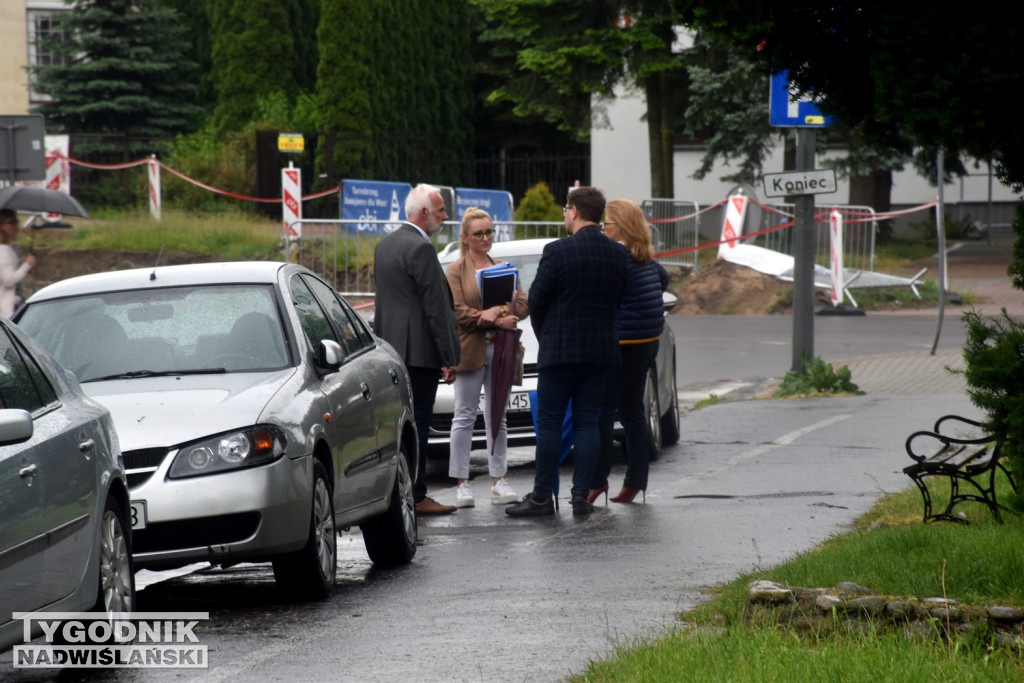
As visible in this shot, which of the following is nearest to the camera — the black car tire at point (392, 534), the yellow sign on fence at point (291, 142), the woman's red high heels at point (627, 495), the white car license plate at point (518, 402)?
the black car tire at point (392, 534)

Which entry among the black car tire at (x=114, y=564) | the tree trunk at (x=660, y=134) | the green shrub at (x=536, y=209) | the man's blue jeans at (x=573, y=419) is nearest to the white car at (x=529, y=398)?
the man's blue jeans at (x=573, y=419)

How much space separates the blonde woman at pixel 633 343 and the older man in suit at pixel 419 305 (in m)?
1.00

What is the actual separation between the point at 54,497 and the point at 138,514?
4.32ft

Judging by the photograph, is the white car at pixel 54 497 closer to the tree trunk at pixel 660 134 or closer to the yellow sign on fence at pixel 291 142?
the yellow sign on fence at pixel 291 142

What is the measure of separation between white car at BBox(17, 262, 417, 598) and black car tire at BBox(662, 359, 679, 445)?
173 inches

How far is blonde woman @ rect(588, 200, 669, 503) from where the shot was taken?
980cm

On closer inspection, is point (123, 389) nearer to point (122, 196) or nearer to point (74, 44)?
point (122, 196)

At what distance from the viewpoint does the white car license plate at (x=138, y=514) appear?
6.74 meters

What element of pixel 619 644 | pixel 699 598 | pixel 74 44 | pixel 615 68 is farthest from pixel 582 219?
pixel 74 44

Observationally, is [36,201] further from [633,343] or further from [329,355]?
[329,355]

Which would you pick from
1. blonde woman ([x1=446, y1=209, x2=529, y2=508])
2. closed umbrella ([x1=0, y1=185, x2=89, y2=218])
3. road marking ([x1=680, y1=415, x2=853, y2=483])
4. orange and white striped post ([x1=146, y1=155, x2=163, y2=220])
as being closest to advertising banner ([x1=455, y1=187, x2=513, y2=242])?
closed umbrella ([x1=0, y1=185, x2=89, y2=218])

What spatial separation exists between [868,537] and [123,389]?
11.5ft

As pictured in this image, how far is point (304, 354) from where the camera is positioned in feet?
25.4

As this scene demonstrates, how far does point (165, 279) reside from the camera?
8102 mm
